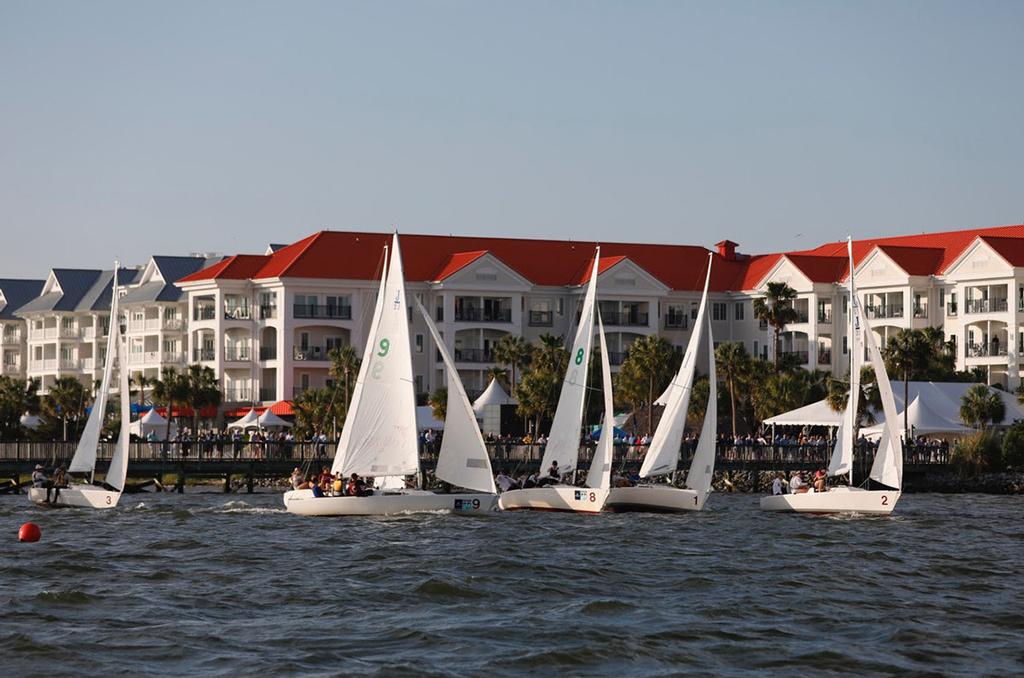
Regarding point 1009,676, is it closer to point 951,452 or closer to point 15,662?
point 15,662

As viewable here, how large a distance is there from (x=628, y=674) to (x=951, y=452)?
55644 millimetres

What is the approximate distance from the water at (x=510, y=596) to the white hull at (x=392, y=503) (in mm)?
613

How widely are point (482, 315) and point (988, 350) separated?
28912 millimetres

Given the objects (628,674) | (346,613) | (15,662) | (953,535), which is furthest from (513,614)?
(953,535)

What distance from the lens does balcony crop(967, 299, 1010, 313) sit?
98.1m

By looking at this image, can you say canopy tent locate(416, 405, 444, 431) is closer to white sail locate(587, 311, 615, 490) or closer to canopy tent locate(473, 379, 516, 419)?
canopy tent locate(473, 379, 516, 419)

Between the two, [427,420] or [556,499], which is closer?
[556,499]

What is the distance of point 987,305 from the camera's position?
3875 inches

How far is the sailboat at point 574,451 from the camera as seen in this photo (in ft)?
176

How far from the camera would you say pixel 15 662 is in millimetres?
26109

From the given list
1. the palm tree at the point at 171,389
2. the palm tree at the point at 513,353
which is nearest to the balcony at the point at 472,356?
the palm tree at the point at 513,353

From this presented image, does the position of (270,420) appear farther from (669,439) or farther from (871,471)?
(871,471)

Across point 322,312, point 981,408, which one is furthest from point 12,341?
point 981,408

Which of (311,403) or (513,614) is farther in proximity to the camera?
(311,403)
